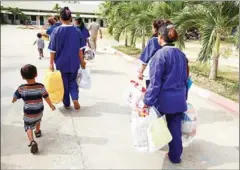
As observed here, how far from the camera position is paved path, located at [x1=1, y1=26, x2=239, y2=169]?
12.7 feet

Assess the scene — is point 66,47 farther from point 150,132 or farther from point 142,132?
point 150,132

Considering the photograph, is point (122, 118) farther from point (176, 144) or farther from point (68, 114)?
point (176, 144)

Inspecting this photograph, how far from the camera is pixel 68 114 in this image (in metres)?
5.47

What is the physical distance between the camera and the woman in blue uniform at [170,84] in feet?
11.6

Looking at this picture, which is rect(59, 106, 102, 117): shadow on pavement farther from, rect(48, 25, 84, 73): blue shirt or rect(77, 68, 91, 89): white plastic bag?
rect(48, 25, 84, 73): blue shirt

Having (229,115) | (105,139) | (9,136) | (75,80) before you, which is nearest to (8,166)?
(9,136)

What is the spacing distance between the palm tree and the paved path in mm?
1362

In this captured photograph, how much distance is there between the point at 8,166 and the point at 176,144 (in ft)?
6.17

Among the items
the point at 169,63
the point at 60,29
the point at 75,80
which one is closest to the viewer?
the point at 169,63

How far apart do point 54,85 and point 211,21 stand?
4.23 m

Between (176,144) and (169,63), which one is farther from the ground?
(169,63)

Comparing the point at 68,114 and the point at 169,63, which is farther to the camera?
the point at 68,114

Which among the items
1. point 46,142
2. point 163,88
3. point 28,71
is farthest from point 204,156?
point 28,71

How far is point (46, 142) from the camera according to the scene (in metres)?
4.34
